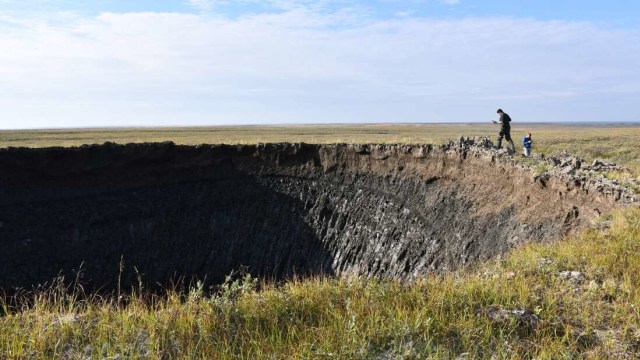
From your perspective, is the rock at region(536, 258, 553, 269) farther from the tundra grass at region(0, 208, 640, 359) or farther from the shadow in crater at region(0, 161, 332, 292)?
the shadow in crater at region(0, 161, 332, 292)

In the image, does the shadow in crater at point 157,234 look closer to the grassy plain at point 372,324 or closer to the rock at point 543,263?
the rock at point 543,263

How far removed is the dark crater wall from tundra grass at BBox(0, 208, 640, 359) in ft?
35.0

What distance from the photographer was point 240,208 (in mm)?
28672

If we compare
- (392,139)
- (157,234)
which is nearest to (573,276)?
(157,234)

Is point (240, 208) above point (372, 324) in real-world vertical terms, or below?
below

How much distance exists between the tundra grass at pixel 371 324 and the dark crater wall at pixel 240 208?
1067 centimetres

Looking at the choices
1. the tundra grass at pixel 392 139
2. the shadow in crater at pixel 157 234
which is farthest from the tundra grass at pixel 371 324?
the shadow in crater at pixel 157 234

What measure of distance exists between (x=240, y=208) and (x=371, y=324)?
78.7 feet

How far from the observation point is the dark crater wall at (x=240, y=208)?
2023 cm

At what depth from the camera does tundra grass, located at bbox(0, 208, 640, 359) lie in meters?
5.03

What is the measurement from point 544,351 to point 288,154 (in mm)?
26507

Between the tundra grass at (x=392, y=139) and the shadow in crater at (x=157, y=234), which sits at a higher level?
the tundra grass at (x=392, y=139)

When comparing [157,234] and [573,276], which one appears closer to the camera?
[573,276]

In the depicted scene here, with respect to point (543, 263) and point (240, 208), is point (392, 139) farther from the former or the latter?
point (543, 263)
